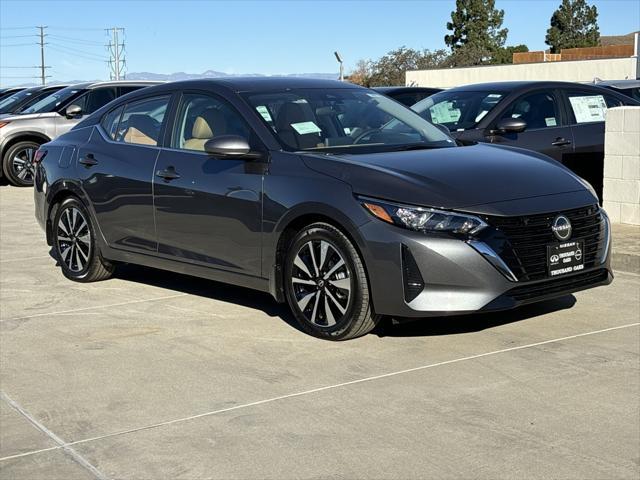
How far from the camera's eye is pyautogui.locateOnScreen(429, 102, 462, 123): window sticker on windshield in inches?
462

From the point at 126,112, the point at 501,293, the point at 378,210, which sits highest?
the point at 126,112

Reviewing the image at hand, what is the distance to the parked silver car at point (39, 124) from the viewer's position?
17797mm

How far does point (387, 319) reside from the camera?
7.00 metres

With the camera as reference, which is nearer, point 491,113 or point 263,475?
point 263,475

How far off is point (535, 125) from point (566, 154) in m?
0.47

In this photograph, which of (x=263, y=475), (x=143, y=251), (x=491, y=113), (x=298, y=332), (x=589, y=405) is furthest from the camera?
(x=491, y=113)

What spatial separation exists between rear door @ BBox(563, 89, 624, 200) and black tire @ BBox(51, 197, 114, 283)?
5.59 metres

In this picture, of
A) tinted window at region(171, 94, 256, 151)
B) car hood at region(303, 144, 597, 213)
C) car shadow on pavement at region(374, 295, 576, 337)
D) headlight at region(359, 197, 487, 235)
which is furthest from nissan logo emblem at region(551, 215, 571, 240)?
tinted window at region(171, 94, 256, 151)

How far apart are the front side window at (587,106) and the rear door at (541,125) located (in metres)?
0.21

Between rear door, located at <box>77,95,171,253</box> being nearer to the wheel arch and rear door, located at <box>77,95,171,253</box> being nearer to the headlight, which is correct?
the wheel arch

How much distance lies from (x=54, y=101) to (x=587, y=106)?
1041 centimetres

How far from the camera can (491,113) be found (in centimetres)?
1130

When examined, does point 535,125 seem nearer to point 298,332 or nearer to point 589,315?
point 589,315

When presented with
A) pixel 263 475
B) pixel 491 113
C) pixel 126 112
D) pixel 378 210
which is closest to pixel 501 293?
pixel 378 210
